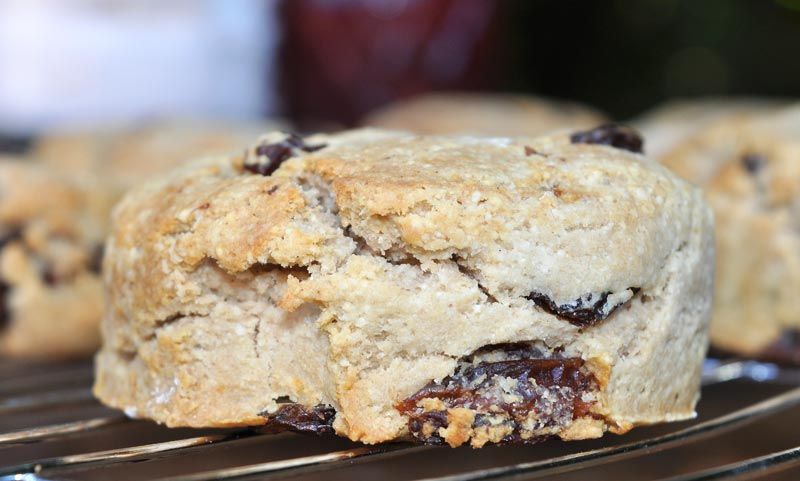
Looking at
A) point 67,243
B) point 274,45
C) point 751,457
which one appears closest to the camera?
point 751,457

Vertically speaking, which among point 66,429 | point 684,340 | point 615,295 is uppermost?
point 615,295

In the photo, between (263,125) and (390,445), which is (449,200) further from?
(263,125)

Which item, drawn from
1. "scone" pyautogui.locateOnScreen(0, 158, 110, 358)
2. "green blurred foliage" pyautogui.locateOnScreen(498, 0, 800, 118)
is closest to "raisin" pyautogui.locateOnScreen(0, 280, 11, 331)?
"scone" pyautogui.locateOnScreen(0, 158, 110, 358)

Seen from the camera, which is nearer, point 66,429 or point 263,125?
point 66,429

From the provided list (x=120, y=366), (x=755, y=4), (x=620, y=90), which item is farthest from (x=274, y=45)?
(x=120, y=366)

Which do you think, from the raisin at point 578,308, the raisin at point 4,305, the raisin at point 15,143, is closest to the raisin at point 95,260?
the raisin at point 4,305

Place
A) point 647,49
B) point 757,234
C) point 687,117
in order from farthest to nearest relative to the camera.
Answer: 1. point 647,49
2. point 687,117
3. point 757,234

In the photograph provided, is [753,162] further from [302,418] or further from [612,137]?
[302,418]

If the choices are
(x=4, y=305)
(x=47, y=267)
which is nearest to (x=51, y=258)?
(x=47, y=267)
